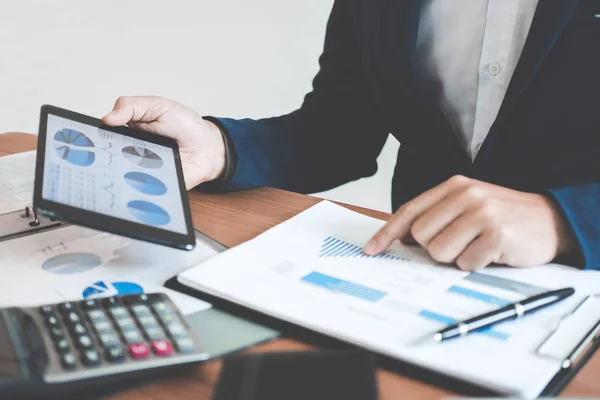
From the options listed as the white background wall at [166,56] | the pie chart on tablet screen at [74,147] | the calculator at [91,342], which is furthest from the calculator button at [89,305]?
the white background wall at [166,56]

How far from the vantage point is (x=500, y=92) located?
2.71 feet

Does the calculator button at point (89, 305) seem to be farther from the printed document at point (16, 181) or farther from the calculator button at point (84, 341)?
the printed document at point (16, 181)

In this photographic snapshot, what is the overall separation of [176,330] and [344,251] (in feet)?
0.66

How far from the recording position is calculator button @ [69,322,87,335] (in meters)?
0.41

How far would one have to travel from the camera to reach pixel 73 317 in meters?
0.43

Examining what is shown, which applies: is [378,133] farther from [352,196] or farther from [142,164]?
[352,196]

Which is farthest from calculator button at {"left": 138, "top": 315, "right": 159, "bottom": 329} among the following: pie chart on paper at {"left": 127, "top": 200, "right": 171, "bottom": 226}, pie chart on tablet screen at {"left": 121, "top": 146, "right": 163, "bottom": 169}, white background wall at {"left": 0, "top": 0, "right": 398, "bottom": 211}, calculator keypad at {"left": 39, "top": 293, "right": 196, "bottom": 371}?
white background wall at {"left": 0, "top": 0, "right": 398, "bottom": 211}

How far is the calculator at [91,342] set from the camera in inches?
14.9

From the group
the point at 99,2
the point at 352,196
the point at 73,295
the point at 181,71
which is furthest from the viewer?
the point at 352,196

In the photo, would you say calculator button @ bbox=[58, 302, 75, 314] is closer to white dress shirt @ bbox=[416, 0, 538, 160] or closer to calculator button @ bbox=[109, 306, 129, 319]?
calculator button @ bbox=[109, 306, 129, 319]

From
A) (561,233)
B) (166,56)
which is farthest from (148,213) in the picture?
(166,56)

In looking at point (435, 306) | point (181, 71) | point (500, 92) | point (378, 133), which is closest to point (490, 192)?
point (435, 306)

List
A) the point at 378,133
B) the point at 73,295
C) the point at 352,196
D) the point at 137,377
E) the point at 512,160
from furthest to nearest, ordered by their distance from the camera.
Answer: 1. the point at 352,196
2. the point at 378,133
3. the point at 512,160
4. the point at 73,295
5. the point at 137,377

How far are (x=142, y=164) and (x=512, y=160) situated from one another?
1.49 ft
